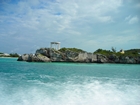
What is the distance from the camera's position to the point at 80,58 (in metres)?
60.0

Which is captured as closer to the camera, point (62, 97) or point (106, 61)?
point (62, 97)

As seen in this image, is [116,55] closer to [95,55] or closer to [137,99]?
[95,55]

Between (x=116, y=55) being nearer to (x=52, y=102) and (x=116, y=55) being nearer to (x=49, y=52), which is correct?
(x=49, y=52)

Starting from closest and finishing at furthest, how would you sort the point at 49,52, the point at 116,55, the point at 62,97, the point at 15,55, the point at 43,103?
1. the point at 43,103
2. the point at 62,97
3. the point at 49,52
4. the point at 116,55
5. the point at 15,55

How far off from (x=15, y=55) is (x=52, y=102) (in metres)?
128

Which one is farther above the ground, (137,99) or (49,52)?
(49,52)

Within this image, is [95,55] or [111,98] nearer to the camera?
[111,98]

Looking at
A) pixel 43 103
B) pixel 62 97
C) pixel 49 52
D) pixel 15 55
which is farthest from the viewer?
pixel 15 55

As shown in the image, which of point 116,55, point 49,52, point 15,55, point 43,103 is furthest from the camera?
point 15,55

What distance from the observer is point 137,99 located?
7.78 m

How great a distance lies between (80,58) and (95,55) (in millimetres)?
6232

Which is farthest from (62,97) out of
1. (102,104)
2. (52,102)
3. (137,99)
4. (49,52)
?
(49,52)

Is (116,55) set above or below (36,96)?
above

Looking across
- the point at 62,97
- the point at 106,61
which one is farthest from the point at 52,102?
the point at 106,61
